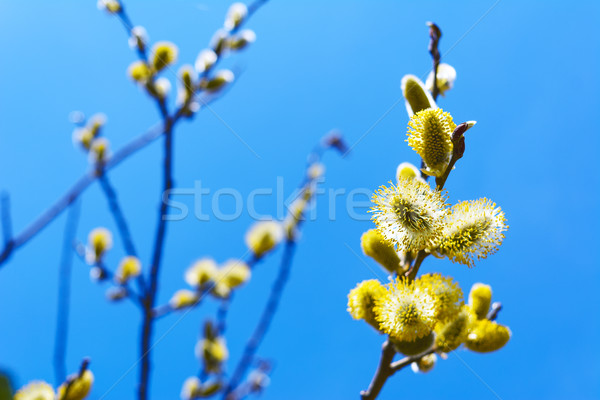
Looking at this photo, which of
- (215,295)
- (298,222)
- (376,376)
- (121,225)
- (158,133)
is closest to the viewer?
(376,376)

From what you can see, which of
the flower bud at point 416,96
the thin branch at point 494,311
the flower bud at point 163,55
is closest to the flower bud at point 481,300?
the thin branch at point 494,311

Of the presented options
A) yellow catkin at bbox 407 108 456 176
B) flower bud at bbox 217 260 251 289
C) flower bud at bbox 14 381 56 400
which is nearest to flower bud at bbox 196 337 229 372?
flower bud at bbox 217 260 251 289

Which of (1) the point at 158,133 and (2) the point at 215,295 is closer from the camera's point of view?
(1) the point at 158,133

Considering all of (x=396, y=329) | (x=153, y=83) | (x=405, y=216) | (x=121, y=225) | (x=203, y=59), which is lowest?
(x=121, y=225)

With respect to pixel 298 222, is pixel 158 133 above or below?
below

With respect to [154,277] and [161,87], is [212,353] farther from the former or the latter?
[161,87]

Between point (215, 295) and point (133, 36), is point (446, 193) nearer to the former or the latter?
point (215, 295)

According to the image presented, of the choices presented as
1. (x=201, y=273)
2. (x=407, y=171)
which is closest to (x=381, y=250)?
(x=407, y=171)

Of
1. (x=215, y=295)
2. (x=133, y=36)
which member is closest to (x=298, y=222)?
(x=215, y=295)
